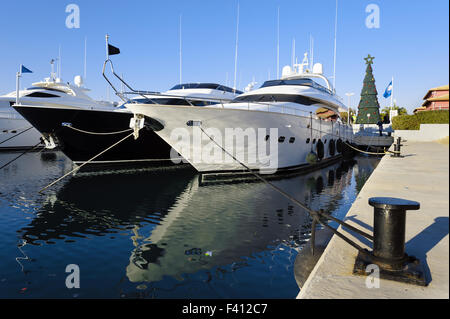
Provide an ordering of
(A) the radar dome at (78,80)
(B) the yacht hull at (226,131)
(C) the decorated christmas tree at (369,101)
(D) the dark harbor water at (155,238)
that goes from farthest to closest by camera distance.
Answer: (C) the decorated christmas tree at (369,101) → (A) the radar dome at (78,80) → (B) the yacht hull at (226,131) → (D) the dark harbor water at (155,238)

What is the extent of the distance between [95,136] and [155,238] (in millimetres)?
10642

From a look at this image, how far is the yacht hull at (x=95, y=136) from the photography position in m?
13.4

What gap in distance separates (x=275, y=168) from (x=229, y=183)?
2479 millimetres

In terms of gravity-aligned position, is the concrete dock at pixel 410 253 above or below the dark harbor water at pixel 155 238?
above

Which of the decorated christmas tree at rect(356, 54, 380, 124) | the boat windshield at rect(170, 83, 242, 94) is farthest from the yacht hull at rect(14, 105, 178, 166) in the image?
the decorated christmas tree at rect(356, 54, 380, 124)

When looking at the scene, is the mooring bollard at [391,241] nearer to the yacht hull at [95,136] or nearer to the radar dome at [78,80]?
the yacht hull at [95,136]

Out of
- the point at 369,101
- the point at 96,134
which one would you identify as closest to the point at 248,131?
the point at 96,134

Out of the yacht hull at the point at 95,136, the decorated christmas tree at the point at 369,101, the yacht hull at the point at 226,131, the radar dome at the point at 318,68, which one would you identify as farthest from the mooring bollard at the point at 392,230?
the decorated christmas tree at the point at 369,101

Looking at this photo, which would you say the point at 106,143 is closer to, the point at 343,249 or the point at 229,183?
the point at 229,183

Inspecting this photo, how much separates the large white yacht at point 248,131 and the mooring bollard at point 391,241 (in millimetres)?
6713

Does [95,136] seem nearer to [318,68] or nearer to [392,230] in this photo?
[392,230]

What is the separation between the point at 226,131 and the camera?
10828 mm

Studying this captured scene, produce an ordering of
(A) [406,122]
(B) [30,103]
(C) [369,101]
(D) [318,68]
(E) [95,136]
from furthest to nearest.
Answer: (C) [369,101]
(A) [406,122]
(B) [30,103]
(D) [318,68]
(E) [95,136]

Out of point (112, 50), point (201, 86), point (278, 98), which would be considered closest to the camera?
point (112, 50)
